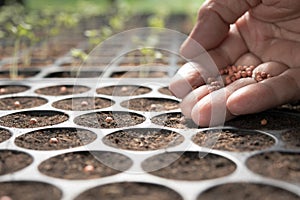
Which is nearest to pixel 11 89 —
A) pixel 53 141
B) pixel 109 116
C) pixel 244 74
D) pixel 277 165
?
pixel 109 116

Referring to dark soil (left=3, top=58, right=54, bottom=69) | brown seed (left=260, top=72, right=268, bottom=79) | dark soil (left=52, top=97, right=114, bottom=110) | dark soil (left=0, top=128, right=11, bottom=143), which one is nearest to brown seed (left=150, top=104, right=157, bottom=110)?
dark soil (left=52, top=97, right=114, bottom=110)

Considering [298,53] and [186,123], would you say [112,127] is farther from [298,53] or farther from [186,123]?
[298,53]

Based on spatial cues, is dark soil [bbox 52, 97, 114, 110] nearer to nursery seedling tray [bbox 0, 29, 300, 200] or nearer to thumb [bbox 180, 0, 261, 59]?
nursery seedling tray [bbox 0, 29, 300, 200]

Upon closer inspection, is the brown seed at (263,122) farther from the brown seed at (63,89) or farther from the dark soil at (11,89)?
the dark soil at (11,89)

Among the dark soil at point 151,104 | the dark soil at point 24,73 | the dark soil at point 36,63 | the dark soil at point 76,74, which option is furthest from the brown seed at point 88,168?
the dark soil at point 36,63

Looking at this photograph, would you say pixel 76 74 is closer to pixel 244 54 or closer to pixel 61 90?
pixel 61 90

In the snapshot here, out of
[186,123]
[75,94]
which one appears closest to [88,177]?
[186,123]

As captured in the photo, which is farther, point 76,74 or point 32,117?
point 76,74
